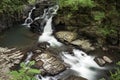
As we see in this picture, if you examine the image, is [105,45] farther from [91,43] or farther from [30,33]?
[30,33]

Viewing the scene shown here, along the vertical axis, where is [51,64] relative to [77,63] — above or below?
above

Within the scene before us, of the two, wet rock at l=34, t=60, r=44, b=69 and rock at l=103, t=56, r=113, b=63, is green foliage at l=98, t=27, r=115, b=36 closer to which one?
rock at l=103, t=56, r=113, b=63

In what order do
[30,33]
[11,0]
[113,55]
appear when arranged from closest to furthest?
[113,55] < [30,33] < [11,0]

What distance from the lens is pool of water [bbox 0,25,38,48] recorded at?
1324 centimetres

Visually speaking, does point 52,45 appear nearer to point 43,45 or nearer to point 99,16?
point 43,45

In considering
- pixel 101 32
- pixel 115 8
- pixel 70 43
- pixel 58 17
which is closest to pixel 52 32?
pixel 58 17

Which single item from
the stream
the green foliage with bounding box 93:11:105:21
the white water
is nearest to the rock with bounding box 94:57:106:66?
the stream

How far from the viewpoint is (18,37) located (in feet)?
47.3

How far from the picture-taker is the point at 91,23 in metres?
14.1

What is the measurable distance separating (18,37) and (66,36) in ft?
10.2

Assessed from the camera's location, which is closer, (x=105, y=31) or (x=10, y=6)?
(x=105, y=31)

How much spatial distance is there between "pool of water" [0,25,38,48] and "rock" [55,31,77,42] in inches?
59.6

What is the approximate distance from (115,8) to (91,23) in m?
1.74

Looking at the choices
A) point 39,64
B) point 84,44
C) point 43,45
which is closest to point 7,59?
point 39,64
